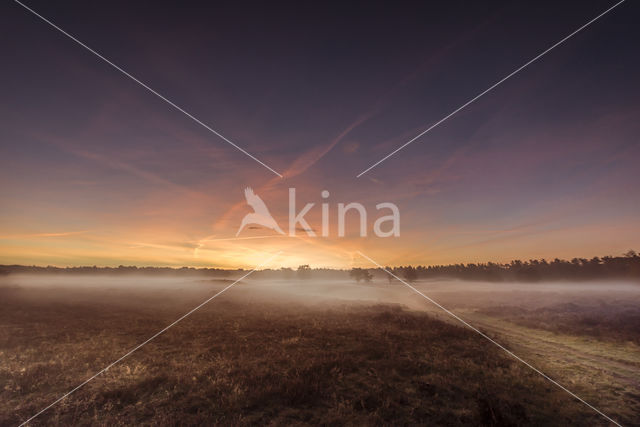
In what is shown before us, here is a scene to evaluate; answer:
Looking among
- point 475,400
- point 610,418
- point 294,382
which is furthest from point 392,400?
point 610,418

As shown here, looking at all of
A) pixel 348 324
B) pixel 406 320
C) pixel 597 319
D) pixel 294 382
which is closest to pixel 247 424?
pixel 294 382

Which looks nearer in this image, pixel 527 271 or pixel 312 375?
pixel 312 375

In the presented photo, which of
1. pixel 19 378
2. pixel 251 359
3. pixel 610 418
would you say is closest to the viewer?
pixel 610 418

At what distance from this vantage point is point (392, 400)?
30.6 feet

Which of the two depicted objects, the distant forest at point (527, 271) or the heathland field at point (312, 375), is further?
the distant forest at point (527, 271)

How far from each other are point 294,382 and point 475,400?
6.83m

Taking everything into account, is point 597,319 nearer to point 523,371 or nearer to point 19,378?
point 523,371

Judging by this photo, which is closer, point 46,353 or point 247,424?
point 247,424

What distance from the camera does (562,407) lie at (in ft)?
29.6

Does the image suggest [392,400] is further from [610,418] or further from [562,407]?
[610,418]

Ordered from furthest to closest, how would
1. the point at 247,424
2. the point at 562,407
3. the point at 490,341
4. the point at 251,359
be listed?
the point at 490,341
the point at 251,359
the point at 562,407
the point at 247,424

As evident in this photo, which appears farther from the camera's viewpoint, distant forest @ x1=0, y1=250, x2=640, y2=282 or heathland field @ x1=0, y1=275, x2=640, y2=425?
distant forest @ x1=0, y1=250, x2=640, y2=282

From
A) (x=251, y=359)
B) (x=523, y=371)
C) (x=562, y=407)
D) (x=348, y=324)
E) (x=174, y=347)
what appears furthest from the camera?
(x=348, y=324)

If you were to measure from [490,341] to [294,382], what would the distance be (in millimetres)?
15060
